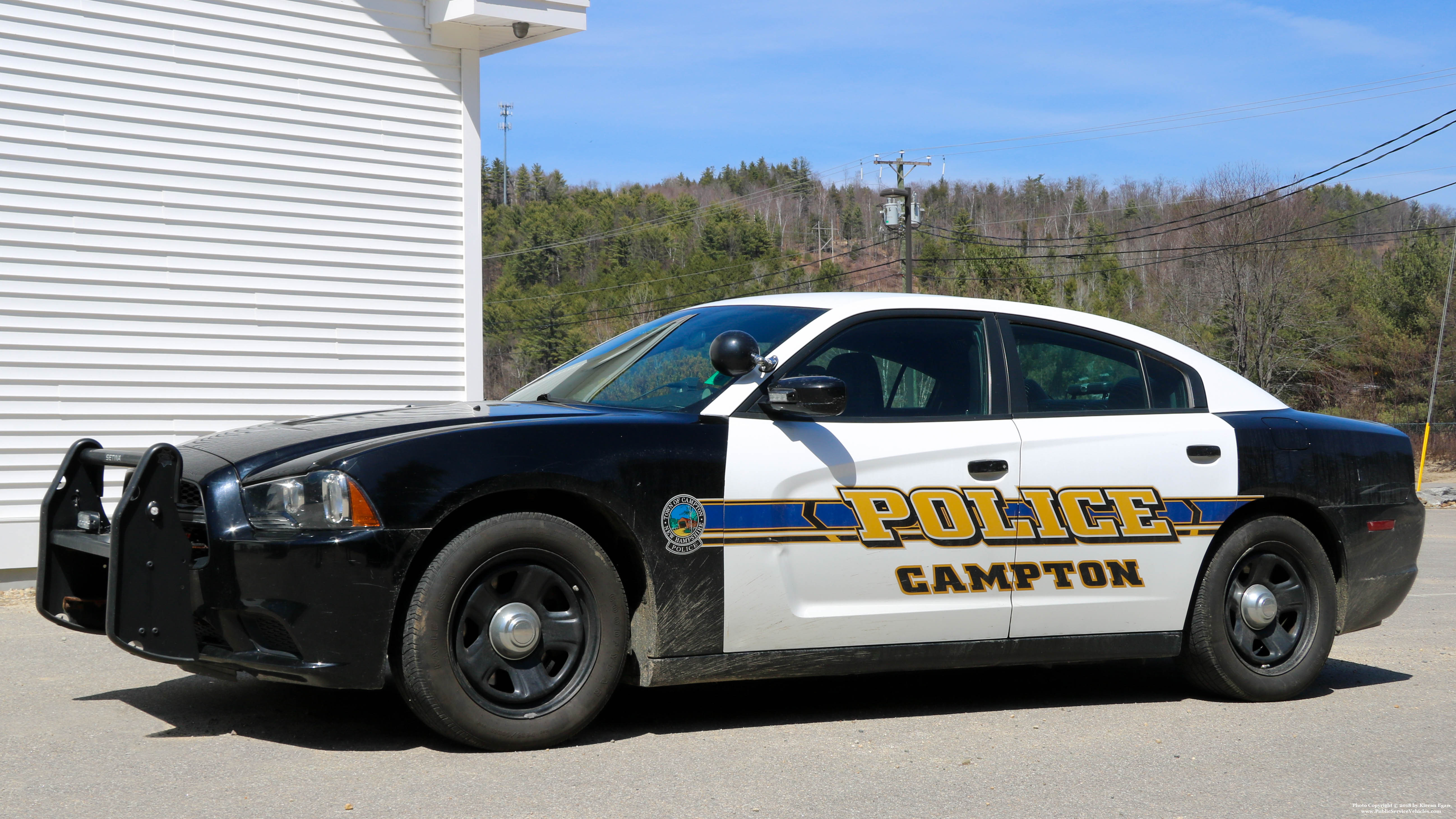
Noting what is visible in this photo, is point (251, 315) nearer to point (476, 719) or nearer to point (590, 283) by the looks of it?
point (476, 719)

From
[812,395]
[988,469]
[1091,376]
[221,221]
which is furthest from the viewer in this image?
[221,221]

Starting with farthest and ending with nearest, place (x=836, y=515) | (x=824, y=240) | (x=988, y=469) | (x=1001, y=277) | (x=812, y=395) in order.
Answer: (x=824, y=240) < (x=1001, y=277) < (x=988, y=469) < (x=836, y=515) < (x=812, y=395)

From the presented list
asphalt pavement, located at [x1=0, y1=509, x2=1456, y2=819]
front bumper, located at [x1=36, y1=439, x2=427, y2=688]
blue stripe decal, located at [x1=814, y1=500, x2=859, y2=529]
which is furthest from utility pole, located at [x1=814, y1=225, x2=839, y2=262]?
front bumper, located at [x1=36, y1=439, x2=427, y2=688]

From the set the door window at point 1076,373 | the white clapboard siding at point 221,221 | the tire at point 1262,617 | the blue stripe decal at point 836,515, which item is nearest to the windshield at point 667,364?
the blue stripe decal at point 836,515

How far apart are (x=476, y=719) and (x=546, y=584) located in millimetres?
479

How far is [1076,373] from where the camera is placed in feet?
17.3

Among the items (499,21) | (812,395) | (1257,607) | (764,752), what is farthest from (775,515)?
(499,21)

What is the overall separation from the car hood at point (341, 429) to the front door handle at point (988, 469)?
1413 millimetres

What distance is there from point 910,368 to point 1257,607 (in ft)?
6.00

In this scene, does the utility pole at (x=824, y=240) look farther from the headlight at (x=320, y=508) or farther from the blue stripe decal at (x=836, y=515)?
the headlight at (x=320, y=508)

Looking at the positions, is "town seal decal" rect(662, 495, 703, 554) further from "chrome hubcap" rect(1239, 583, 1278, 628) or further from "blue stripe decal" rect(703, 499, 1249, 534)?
"chrome hubcap" rect(1239, 583, 1278, 628)

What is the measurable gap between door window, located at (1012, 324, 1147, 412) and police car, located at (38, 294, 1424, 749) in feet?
0.04

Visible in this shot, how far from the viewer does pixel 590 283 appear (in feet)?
286

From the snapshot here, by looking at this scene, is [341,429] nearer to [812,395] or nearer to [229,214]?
[812,395]
